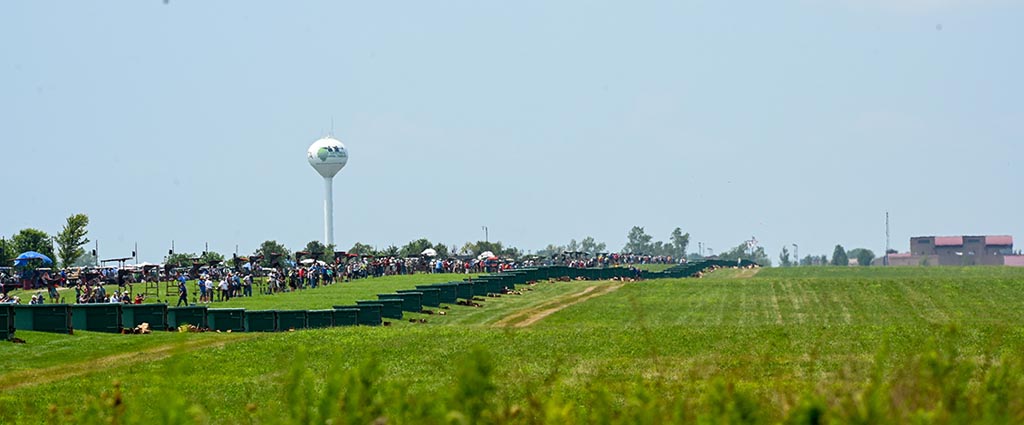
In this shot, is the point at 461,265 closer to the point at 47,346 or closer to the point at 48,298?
the point at 48,298

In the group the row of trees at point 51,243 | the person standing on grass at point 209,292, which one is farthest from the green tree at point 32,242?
the person standing on grass at point 209,292

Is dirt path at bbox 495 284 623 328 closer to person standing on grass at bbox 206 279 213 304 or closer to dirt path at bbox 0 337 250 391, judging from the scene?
person standing on grass at bbox 206 279 213 304

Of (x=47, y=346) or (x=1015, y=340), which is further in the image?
(x=47, y=346)

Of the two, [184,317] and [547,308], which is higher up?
[184,317]

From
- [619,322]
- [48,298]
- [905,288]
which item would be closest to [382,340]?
[619,322]

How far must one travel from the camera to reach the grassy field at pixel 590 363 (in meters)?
10.6

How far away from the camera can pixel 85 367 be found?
117 feet

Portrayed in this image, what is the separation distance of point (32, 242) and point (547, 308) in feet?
192

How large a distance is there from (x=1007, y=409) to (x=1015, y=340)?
26.9 meters

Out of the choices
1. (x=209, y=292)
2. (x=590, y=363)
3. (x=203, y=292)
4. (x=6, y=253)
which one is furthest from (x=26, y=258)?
(x=590, y=363)

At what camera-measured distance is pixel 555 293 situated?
83.1 metres

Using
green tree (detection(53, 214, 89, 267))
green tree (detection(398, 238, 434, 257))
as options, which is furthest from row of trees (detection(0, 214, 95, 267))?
green tree (detection(398, 238, 434, 257))

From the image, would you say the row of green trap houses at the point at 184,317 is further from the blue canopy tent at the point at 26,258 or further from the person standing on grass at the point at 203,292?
the blue canopy tent at the point at 26,258

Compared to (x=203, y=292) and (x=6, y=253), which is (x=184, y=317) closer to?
(x=203, y=292)
